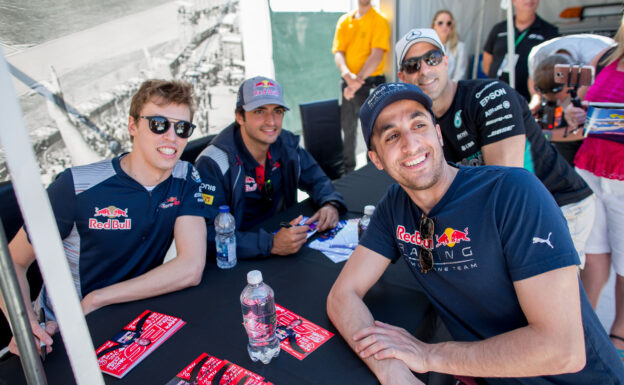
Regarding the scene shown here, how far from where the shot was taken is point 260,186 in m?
2.55

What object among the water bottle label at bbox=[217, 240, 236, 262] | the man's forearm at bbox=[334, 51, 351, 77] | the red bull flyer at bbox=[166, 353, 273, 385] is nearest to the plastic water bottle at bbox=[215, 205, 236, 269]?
the water bottle label at bbox=[217, 240, 236, 262]

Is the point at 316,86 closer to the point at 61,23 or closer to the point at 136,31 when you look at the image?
the point at 136,31

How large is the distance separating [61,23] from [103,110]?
0.71 meters

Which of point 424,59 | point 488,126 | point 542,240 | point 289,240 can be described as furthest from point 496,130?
point 289,240

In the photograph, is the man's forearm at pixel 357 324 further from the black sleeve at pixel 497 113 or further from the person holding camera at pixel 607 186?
the person holding camera at pixel 607 186

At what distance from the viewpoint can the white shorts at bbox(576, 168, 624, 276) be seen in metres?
2.11

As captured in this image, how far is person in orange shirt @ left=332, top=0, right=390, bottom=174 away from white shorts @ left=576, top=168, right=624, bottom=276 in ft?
9.47

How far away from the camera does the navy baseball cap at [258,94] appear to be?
2492mm

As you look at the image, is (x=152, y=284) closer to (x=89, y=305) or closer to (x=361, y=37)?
(x=89, y=305)

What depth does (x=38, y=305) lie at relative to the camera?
67.5 inches

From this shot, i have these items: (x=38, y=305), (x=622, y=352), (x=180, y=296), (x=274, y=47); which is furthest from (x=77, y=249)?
(x=274, y=47)

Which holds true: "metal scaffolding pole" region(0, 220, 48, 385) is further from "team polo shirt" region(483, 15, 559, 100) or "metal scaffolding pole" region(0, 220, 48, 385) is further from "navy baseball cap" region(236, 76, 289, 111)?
"team polo shirt" region(483, 15, 559, 100)

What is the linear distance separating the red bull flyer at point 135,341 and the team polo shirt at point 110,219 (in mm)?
423

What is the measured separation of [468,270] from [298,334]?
60cm
